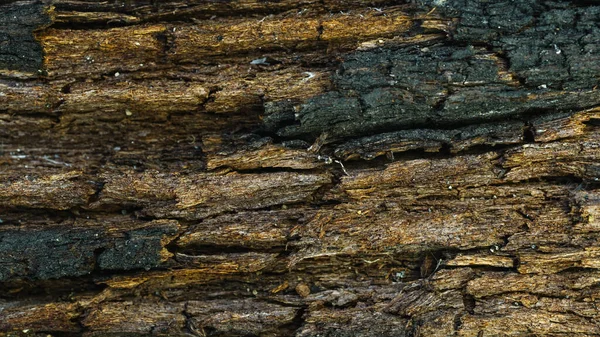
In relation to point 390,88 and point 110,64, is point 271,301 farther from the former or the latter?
point 110,64

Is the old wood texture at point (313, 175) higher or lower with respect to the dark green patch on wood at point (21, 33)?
lower

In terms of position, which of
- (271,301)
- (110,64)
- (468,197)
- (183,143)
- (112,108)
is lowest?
(271,301)

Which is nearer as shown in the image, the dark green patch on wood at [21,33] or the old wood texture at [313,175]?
the old wood texture at [313,175]

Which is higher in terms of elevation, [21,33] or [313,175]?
[21,33]

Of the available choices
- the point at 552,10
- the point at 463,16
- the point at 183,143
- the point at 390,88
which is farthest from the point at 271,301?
the point at 552,10

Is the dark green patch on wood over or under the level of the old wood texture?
over

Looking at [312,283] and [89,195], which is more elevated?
[89,195]

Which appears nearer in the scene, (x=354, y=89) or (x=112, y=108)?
(x=354, y=89)

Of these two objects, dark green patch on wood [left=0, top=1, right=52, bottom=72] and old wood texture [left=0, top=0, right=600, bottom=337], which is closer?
old wood texture [left=0, top=0, right=600, bottom=337]
